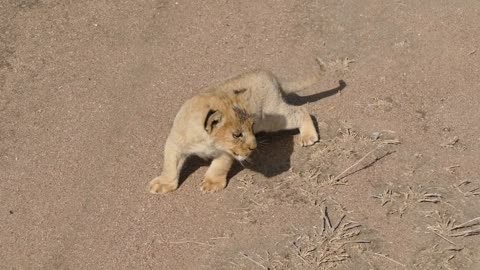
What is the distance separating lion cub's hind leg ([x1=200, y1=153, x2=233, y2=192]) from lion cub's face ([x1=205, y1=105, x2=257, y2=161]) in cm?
35

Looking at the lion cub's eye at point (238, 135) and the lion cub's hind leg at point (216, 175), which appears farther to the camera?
the lion cub's hind leg at point (216, 175)

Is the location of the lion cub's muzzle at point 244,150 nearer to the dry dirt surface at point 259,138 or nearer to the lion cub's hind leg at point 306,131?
the dry dirt surface at point 259,138

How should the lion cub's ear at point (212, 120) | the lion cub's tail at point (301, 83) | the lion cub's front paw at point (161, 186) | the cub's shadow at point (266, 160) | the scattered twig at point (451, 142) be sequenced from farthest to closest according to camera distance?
1. the lion cub's tail at point (301, 83)
2. the scattered twig at point (451, 142)
3. the cub's shadow at point (266, 160)
4. the lion cub's front paw at point (161, 186)
5. the lion cub's ear at point (212, 120)

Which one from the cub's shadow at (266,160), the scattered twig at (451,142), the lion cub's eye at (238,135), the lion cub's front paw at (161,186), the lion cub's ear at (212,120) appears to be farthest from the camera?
the scattered twig at (451,142)

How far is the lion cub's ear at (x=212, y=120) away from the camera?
5941 mm

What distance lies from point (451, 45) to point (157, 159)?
4.26 metres

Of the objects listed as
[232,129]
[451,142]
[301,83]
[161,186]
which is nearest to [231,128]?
[232,129]

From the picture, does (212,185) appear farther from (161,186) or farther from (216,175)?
(161,186)

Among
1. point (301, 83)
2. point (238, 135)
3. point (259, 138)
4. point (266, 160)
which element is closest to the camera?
point (238, 135)

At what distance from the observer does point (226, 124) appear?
19.8 feet

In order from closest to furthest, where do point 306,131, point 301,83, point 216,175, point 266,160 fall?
point 216,175 < point 266,160 < point 306,131 < point 301,83

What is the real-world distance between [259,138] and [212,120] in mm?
1421

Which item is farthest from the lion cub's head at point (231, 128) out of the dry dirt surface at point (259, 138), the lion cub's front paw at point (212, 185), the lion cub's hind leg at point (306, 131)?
the lion cub's hind leg at point (306, 131)

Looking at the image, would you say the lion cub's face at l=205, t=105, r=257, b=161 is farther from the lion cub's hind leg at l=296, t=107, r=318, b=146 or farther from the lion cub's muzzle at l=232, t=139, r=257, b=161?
the lion cub's hind leg at l=296, t=107, r=318, b=146
